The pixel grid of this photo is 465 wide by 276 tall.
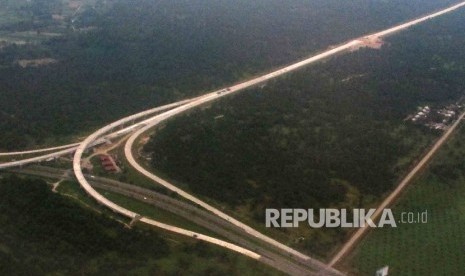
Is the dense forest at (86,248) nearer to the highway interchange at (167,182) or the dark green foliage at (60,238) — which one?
the dark green foliage at (60,238)

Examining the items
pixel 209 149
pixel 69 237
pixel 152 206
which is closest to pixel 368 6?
pixel 209 149

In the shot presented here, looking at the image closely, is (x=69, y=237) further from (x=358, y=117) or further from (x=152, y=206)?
(x=358, y=117)

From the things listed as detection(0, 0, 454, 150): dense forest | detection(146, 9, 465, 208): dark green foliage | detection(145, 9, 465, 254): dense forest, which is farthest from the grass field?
detection(0, 0, 454, 150): dense forest

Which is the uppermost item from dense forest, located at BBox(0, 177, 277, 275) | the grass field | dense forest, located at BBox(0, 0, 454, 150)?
dense forest, located at BBox(0, 0, 454, 150)

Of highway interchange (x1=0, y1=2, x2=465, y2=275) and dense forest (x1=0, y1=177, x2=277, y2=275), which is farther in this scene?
highway interchange (x1=0, y1=2, x2=465, y2=275)

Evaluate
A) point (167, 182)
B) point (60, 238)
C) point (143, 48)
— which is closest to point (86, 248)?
point (60, 238)

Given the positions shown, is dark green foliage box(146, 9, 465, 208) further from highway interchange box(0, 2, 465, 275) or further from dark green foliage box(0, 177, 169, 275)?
dark green foliage box(0, 177, 169, 275)
